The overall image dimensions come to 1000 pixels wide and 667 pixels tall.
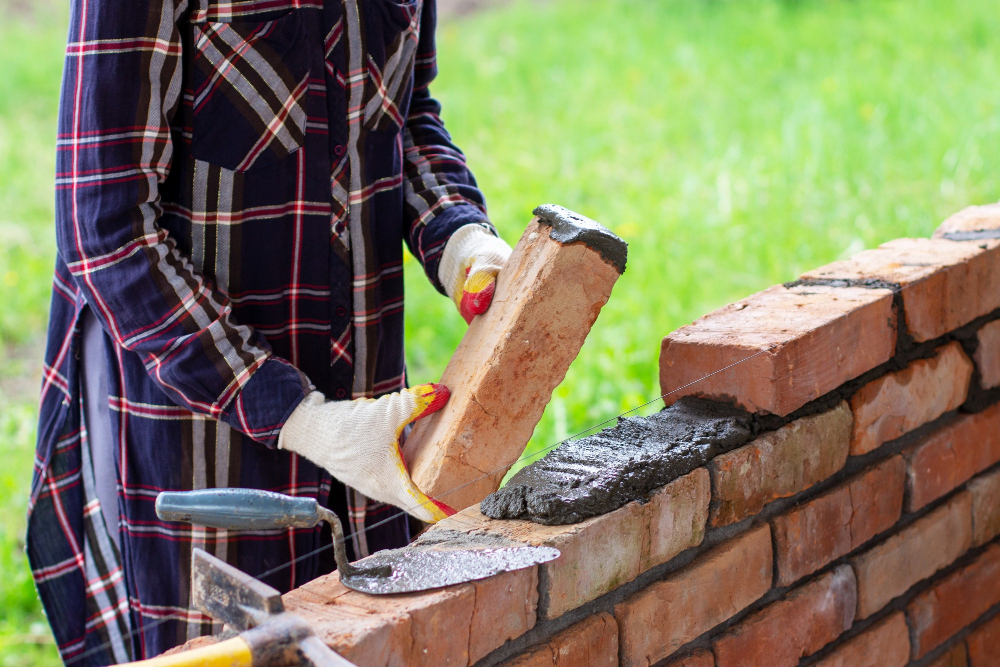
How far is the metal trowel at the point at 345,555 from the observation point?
101 centimetres

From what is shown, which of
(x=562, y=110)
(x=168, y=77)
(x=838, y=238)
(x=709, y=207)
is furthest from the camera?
(x=562, y=110)

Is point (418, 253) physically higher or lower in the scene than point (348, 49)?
lower

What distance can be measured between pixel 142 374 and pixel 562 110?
4.17 m

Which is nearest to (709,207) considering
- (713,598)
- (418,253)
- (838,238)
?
(838,238)

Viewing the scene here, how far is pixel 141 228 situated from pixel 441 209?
515 mm

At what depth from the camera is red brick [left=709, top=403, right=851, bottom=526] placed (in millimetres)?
1353

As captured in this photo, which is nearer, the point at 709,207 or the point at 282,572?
the point at 282,572

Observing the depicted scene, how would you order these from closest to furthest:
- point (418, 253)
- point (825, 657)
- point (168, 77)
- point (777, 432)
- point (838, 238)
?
1. point (168, 77)
2. point (777, 432)
3. point (825, 657)
4. point (418, 253)
5. point (838, 238)

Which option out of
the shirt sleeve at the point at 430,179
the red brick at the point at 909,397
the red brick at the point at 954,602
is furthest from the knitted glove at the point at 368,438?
the red brick at the point at 954,602

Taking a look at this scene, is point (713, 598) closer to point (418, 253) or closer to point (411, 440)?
point (411, 440)

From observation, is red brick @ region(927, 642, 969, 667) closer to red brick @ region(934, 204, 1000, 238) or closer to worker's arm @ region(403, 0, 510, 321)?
red brick @ region(934, 204, 1000, 238)

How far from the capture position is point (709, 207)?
405cm

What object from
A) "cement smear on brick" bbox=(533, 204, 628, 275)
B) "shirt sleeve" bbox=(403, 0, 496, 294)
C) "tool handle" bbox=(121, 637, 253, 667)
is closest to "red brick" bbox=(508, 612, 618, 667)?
"tool handle" bbox=(121, 637, 253, 667)

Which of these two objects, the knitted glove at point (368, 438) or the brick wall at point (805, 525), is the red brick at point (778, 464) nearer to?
the brick wall at point (805, 525)
